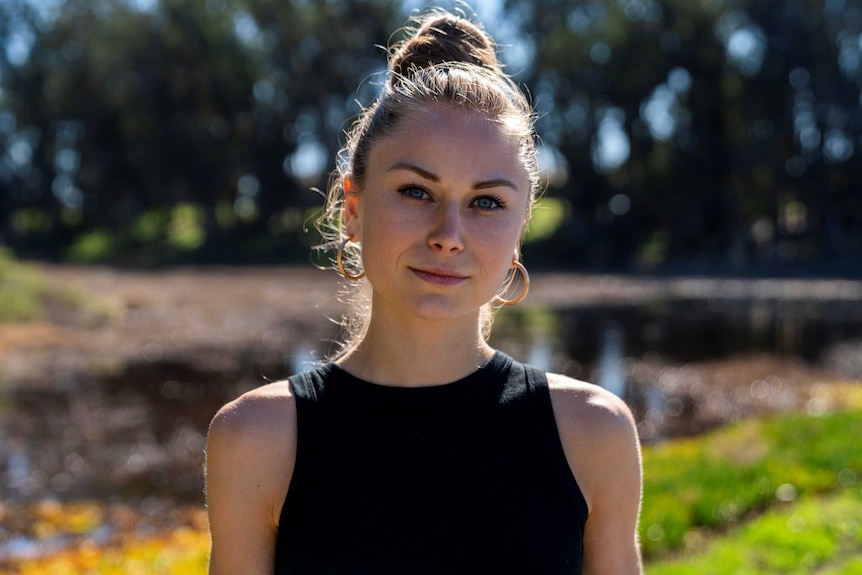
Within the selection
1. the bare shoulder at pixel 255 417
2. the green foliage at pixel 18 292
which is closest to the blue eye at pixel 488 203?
the bare shoulder at pixel 255 417

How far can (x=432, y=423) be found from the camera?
6.40ft

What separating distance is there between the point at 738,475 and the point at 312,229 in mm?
38661

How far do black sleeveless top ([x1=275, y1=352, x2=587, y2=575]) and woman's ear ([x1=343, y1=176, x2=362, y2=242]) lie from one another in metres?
0.44

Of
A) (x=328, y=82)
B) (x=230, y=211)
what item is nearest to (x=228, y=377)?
(x=328, y=82)

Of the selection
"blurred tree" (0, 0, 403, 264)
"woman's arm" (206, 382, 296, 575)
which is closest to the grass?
"woman's arm" (206, 382, 296, 575)

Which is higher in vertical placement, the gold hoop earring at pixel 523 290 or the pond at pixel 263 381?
the gold hoop earring at pixel 523 290

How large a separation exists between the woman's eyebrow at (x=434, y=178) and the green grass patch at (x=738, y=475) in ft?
14.9

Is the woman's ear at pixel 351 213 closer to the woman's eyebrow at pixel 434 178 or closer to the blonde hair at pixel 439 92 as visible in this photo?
the blonde hair at pixel 439 92

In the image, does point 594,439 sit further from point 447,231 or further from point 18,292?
point 18,292

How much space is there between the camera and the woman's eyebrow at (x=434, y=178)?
201cm

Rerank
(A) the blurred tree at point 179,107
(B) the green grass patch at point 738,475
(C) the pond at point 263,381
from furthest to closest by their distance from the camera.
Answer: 1. (A) the blurred tree at point 179,107
2. (C) the pond at point 263,381
3. (B) the green grass patch at point 738,475

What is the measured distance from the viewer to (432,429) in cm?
194

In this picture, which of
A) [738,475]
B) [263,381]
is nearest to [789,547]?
[738,475]

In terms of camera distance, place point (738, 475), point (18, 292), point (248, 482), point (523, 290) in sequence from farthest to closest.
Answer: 1. point (18, 292)
2. point (738, 475)
3. point (523, 290)
4. point (248, 482)
